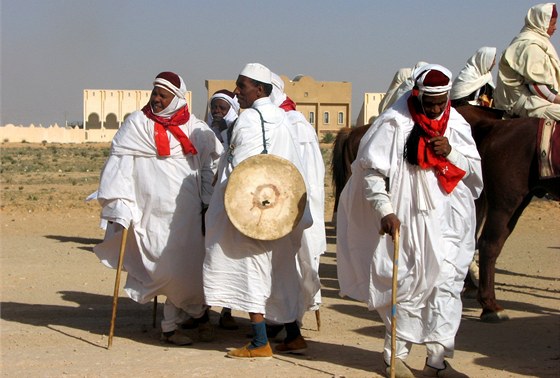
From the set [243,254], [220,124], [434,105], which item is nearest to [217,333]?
[243,254]

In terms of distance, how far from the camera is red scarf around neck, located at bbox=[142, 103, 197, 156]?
24.8 feet

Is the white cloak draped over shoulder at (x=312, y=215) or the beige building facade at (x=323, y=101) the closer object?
the white cloak draped over shoulder at (x=312, y=215)

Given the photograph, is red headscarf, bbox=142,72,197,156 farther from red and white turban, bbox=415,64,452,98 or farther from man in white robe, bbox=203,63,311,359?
red and white turban, bbox=415,64,452,98

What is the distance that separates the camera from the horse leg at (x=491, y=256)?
848 centimetres

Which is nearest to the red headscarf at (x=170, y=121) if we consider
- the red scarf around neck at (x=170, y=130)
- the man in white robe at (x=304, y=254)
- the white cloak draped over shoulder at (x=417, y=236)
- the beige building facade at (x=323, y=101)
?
the red scarf around neck at (x=170, y=130)

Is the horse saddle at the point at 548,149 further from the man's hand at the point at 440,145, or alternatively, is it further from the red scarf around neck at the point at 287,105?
the man's hand at the point at 440,145

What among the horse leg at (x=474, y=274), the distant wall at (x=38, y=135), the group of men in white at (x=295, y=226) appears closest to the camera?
the group of men in white at (x=295, y=226)

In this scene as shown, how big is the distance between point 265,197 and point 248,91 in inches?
33.2

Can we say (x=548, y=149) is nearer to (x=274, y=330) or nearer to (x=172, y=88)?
(x=274, y=330)

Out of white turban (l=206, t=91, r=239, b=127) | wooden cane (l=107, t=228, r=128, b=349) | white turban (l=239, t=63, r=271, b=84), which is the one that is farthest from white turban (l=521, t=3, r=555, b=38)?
wooden cane (l=107, t=228, r=128, b=349)

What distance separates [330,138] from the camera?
5894 cm

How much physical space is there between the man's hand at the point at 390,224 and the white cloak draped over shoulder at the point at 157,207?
2.10 metres

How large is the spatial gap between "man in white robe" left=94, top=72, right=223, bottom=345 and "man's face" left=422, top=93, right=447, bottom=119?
7.26 ft

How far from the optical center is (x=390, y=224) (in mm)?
5973
